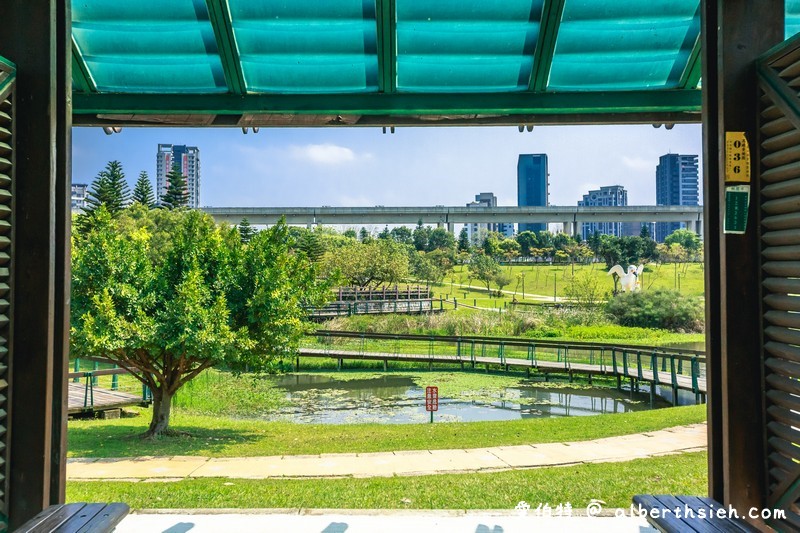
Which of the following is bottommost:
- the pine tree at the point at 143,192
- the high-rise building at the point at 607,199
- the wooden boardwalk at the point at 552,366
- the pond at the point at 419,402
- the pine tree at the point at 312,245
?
the pond at the point at 419,402

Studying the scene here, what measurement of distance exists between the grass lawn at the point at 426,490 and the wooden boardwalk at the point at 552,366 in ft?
Answer: 27.8

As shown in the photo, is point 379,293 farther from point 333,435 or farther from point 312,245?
point 333,435

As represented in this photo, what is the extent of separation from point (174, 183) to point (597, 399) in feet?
90.7

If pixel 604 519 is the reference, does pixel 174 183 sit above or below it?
above

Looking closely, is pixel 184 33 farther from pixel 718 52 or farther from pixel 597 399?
pixel 597 399

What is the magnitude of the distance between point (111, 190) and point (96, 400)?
22847 millimetres

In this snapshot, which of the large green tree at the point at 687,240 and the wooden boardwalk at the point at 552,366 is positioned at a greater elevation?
the large green tree at the point at 687,240

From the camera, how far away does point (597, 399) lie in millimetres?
13594

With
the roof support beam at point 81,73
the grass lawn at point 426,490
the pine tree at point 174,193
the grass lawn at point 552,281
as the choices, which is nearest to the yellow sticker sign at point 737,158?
the grass lawn at point 426,490

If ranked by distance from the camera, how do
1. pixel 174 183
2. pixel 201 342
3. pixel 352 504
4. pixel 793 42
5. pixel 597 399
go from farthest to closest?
pixel 174 183 → pixel 597 399 → pixel 201 342 → pixel 352 504 → pixel 793 42

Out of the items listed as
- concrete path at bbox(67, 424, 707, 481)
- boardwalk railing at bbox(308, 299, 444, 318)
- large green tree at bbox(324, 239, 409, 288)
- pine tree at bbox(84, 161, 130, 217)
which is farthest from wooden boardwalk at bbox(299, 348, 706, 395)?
pine tree at bbox(84, 161, 130, 217)

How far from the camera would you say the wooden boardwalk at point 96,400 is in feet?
33.3

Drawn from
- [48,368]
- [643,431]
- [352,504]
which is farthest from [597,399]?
[48,368]

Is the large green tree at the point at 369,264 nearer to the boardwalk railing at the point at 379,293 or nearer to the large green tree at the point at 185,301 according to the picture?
the boardwalk railing at the point at 379,293
